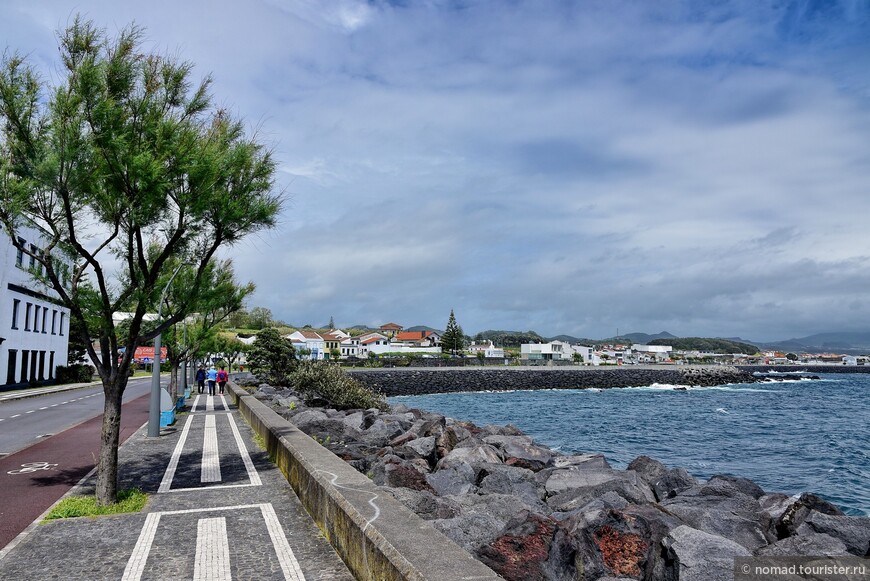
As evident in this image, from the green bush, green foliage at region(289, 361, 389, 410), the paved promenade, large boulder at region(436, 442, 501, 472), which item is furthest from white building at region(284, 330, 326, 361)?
the paved promenade

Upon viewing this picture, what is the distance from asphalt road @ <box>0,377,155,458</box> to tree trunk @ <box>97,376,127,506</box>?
7409mm

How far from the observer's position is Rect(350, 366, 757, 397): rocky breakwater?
72.4m

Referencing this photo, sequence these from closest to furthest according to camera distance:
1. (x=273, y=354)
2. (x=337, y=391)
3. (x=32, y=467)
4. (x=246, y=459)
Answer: (x=32, y=467) → (x=246, y=459) → (x=337, y=391) → (x=273, y=354)

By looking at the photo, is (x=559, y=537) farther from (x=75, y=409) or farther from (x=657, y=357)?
(x=657, y=357)

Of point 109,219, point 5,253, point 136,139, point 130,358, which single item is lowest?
point 130,358

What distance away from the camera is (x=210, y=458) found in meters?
13.3

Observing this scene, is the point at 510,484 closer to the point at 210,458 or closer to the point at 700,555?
the point at 700,555

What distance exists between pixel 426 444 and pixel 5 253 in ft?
117

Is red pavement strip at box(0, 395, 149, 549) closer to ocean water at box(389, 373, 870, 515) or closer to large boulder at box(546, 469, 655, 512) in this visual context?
large boulder at box(546, 469, 655, 512)

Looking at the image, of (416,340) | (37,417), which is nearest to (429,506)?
(37,417)

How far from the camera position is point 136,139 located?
9344 millimetres

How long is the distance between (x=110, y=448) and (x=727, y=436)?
2869 cm

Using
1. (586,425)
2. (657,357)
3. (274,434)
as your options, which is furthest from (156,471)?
(657,357)

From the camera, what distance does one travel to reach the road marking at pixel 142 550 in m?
6.30
